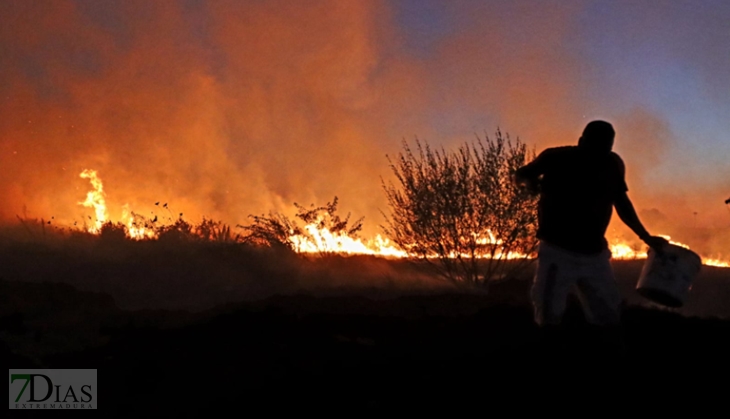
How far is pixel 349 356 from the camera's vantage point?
660 centimetres

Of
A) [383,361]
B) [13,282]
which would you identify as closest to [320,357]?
[383,361]

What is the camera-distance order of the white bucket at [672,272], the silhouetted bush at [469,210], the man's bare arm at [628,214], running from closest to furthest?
the man's bare arm at [628,214]
the white bucket at [672,272]
the silhouetted bush at [469,210]

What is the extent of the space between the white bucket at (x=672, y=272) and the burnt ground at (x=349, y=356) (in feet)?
2.32

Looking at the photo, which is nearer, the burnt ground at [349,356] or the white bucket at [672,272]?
the burnt ground at [349,356]

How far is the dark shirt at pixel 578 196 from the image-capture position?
17.0ft

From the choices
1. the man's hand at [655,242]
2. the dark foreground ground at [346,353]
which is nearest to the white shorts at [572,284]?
the dark foreground ground at [346,353]

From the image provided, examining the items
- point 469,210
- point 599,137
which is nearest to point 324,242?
point 469,210

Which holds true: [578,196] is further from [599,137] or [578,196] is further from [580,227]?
[599,137]

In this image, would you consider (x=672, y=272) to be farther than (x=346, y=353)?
No

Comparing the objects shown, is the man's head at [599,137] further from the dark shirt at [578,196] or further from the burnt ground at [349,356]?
the burnt ground at [349,356]

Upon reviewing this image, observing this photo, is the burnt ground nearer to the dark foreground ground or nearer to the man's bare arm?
the dark foreground ground

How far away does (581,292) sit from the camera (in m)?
5.38

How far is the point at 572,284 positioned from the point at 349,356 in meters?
2.46

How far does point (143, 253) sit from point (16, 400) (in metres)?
11.6
